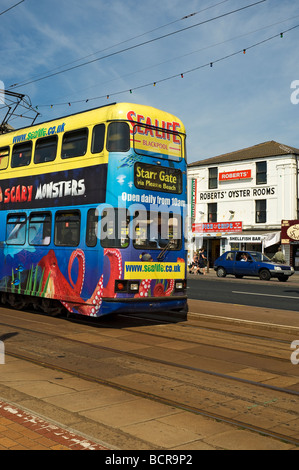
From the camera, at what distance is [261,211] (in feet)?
141

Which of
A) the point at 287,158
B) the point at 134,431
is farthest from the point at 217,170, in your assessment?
the point at 134,431

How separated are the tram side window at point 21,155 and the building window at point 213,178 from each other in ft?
113

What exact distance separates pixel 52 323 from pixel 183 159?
4873 mm

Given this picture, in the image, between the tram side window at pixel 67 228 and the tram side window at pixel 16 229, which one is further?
the tram side window at pixel 16 229

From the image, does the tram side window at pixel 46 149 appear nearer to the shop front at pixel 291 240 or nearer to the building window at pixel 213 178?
the shop front at pixel 291 240

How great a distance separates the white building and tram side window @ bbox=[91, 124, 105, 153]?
32.3 m

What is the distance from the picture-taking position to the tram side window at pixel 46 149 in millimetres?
11823

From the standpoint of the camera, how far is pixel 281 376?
23.0ft

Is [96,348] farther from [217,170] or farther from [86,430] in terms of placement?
[217,170]

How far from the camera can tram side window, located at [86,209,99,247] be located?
1046 centimetres

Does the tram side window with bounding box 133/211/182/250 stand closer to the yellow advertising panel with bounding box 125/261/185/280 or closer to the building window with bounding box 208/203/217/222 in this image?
the yellow advertising panel with bounding box 125/261/185/280

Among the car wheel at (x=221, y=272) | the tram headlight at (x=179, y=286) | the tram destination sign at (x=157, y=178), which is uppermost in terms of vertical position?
the tram destination sign at (x=157, y=178)

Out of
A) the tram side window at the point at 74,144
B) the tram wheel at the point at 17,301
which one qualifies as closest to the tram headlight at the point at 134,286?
the tram side window at the point at 74,144

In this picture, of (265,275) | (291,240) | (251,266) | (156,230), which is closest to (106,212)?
(156,230)
